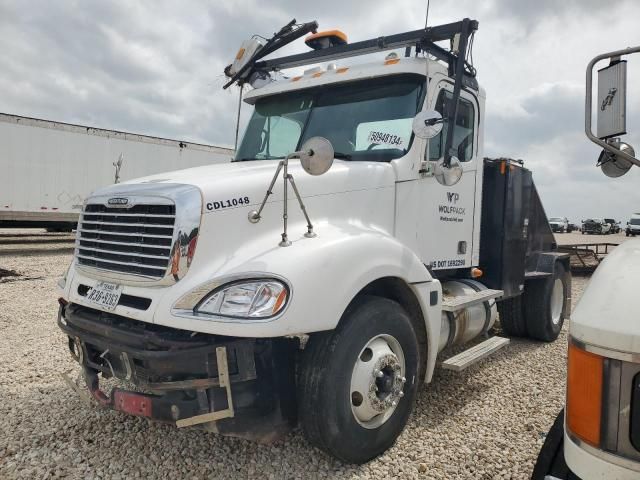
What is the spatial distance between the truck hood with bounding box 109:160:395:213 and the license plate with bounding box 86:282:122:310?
642mm

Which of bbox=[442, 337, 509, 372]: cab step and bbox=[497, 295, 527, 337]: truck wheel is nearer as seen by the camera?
bbox=[442, 337, 509, 372]: cab step

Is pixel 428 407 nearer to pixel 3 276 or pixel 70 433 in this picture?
pixel 70 433

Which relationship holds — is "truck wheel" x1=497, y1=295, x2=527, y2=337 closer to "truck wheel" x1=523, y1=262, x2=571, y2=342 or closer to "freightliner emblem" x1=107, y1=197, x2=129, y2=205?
"truck wheel" x1=523, y1=262, x2=571, y2=342

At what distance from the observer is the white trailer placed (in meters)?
14.7

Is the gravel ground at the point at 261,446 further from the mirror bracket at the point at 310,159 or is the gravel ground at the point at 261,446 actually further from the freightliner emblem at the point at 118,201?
the freightliner emblem at the point at 118,201

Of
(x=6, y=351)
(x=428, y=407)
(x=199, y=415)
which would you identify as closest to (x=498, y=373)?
(x=428, y=407)

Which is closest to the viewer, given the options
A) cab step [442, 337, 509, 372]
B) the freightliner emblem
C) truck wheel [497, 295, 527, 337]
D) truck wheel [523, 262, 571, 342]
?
the freightliner emblem

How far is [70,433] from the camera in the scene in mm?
3555

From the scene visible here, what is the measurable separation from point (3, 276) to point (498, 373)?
995cm

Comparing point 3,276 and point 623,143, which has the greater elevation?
point 623,143

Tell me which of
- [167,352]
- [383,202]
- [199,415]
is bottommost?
[199,415]

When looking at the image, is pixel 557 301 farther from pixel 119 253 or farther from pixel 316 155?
pixel 119 253

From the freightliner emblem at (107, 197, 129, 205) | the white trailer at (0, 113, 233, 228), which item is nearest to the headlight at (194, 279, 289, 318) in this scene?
the freightliner emblem at (107, 197, 129, 205)

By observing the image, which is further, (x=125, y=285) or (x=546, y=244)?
(x=546, y=244)
